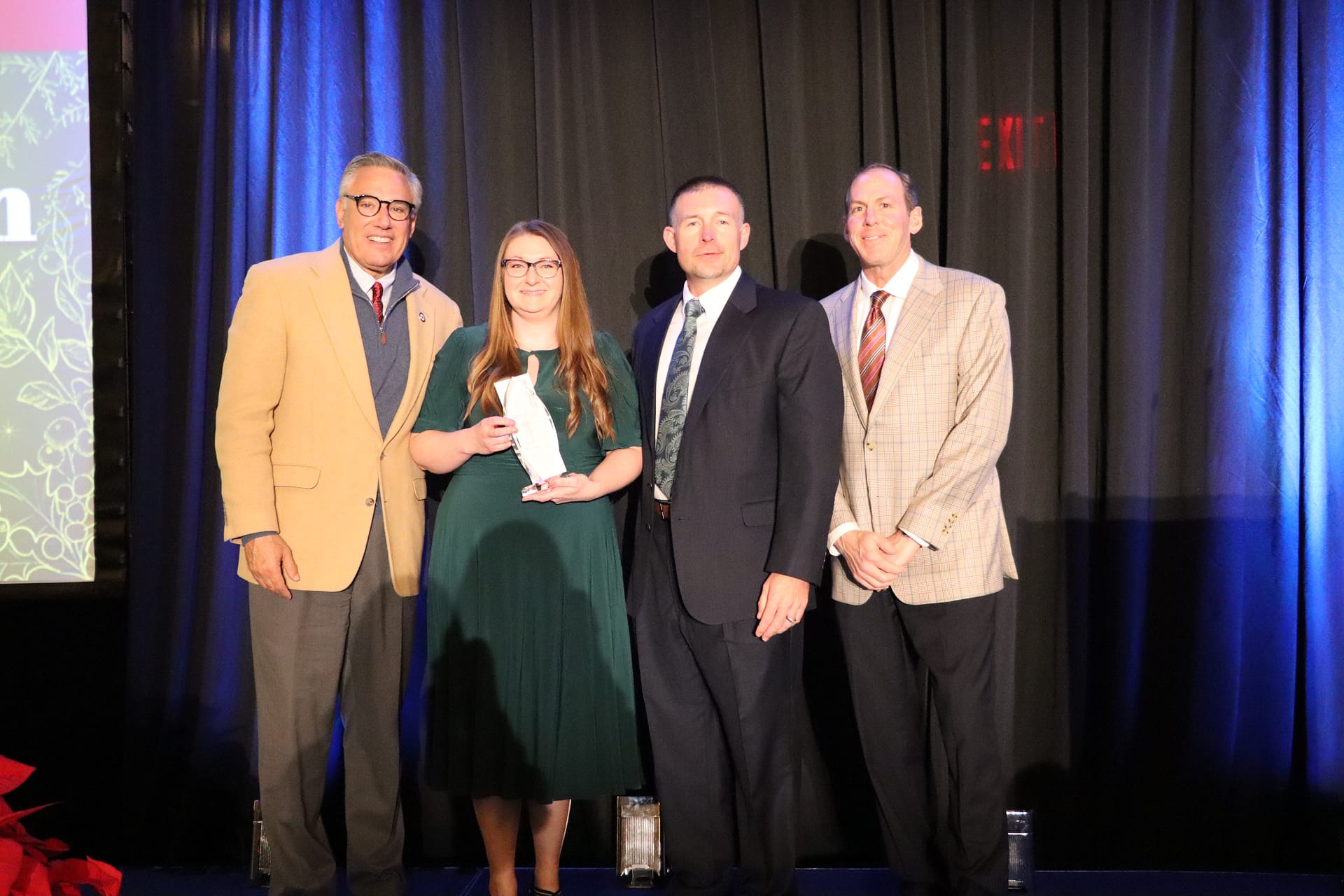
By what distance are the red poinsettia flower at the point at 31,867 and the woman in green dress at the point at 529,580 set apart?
1.30 metres

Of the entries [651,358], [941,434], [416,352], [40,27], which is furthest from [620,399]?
[40,27]

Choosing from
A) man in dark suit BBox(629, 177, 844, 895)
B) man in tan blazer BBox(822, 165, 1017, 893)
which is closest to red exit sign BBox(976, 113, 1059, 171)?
man in tan blazer BBox(822, 165, 1017, 893)

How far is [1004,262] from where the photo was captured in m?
2.82

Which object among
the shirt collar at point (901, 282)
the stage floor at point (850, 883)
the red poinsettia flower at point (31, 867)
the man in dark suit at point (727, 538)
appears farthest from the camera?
the stage floor at point (850, 883)

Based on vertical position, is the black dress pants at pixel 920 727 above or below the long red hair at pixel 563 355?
below

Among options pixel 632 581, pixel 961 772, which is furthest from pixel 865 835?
pixel 632 581

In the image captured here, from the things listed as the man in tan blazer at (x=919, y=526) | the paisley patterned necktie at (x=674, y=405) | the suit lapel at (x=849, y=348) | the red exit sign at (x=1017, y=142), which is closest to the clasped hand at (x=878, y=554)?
the man in tan blazer at (x=919, y=526)

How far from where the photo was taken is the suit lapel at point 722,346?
220cm

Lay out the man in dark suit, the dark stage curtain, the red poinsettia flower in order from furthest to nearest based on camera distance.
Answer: the dark stage curtain < the man in dark suit < the red poinsettia flower

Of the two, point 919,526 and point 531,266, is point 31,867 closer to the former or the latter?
point 531,266

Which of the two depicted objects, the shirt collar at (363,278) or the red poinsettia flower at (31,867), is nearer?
the red poinsettia flower at (31,867)

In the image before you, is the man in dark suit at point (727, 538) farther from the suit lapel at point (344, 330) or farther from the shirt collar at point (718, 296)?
the suit lapel at point (344, 330)

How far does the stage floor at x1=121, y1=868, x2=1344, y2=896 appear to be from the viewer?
2.68 m

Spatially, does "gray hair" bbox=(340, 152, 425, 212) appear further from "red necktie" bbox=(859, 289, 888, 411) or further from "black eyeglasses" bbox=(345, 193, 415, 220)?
"red necktie" bbox=(859, 289, 888, 411)
